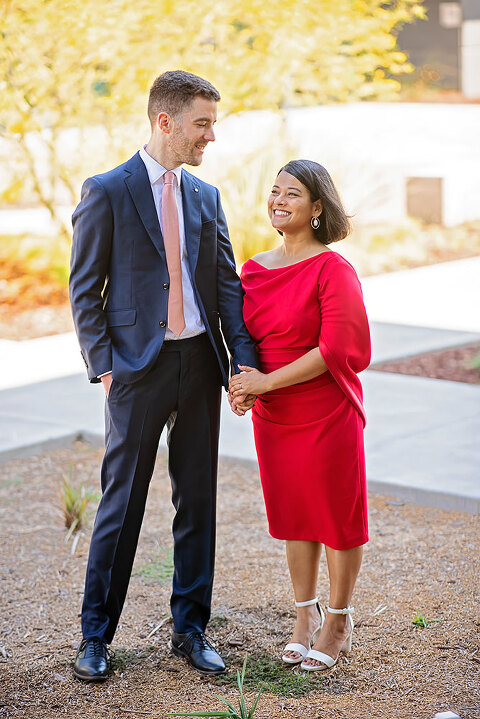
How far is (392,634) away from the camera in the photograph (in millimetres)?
3900

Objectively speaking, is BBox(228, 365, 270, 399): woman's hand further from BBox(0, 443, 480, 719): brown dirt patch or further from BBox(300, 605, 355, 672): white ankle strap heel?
BBox(0, 443, 480, 719): brown dirt patch

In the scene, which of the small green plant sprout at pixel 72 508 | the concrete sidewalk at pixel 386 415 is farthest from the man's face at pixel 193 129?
the concrete sidewalk at pixel 386 415

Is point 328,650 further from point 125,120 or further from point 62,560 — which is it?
point 125,120

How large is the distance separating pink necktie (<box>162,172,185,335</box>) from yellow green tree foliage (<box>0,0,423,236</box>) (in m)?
6.77

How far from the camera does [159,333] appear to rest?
11.3 ft

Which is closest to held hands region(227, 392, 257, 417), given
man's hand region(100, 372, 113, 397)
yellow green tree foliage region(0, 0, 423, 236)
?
man's hand region(100, 372, 113, 397)

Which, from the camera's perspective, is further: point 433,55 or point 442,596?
point 433,55

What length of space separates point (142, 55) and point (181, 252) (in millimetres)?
7810

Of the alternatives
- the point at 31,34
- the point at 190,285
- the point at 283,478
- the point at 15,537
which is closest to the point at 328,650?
the point at 283,478

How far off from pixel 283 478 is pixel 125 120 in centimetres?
817

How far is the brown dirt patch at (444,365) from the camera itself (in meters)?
7.76

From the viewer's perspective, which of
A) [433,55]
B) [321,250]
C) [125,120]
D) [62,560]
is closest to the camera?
[321,250]

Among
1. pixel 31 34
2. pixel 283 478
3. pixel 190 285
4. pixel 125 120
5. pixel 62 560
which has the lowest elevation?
pixel 62 560

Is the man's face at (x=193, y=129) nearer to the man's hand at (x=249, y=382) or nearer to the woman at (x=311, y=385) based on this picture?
the woman at (x=311, y=385)
